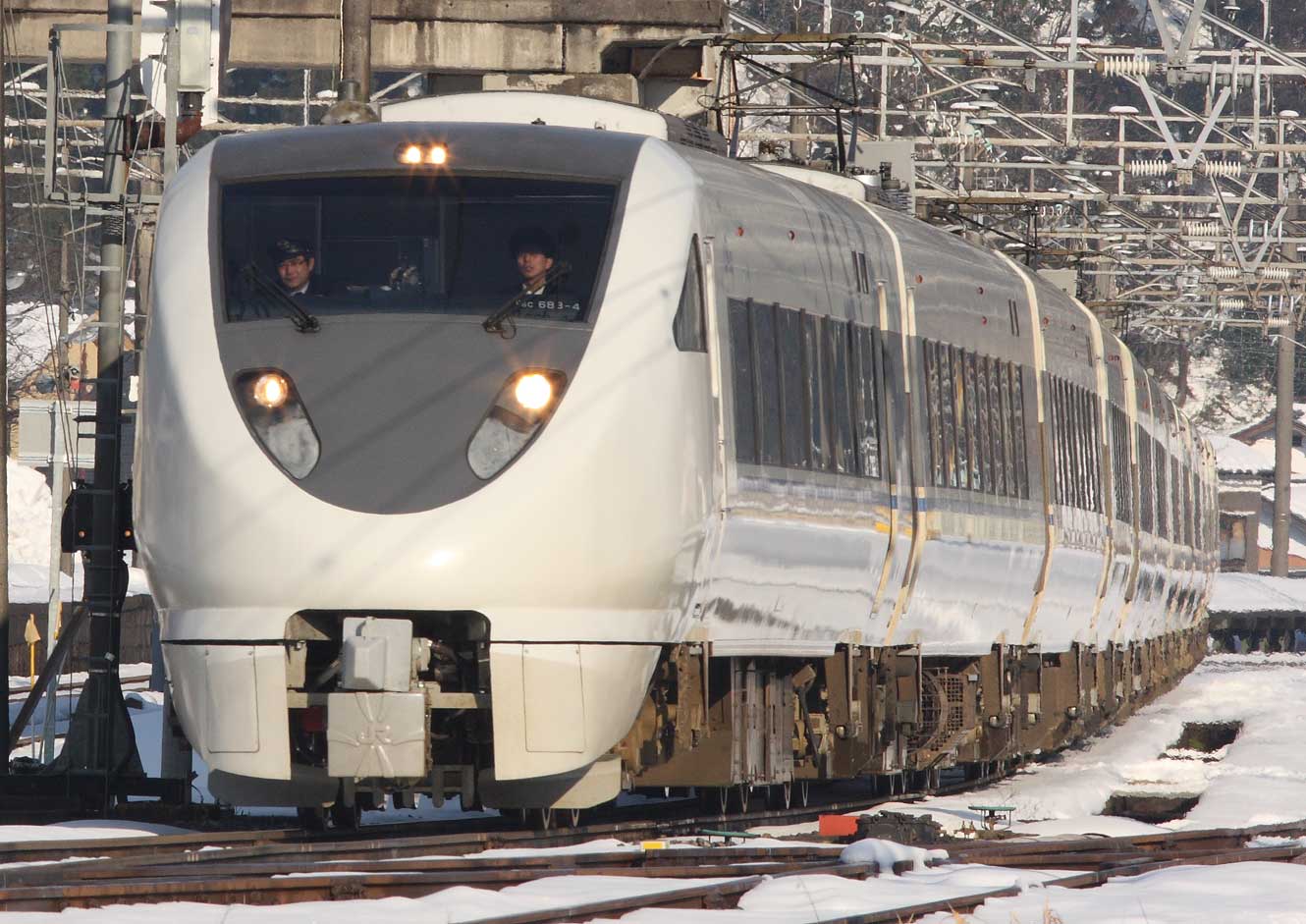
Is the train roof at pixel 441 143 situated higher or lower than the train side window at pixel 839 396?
higher

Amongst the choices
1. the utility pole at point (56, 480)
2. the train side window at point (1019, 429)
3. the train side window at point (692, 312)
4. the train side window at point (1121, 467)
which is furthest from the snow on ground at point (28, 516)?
the train side window at point (692, 312)

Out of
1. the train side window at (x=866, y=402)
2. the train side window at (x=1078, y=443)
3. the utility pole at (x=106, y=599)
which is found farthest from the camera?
the train side window at (x=1078, y=443)

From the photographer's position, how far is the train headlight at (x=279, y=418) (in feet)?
32.4

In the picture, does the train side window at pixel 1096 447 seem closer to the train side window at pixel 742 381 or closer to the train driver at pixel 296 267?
the train side window at pixel 742 381

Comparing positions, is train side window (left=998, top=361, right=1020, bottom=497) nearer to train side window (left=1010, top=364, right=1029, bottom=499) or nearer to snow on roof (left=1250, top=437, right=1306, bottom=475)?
train side window (left=1010, top=364, right=1029, bottom=499)

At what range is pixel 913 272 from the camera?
1414 centimetres

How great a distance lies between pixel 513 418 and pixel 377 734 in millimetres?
1358

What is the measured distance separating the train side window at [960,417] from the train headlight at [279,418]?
5535 mm

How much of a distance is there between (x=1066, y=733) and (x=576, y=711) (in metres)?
9.81

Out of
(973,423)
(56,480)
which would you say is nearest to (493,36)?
(56,480)

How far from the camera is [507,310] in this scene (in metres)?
10.2

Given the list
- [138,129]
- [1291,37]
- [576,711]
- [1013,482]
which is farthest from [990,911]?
[1291,37]

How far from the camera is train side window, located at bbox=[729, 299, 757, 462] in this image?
1127 cm

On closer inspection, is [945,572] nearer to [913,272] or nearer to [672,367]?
[913,272]
